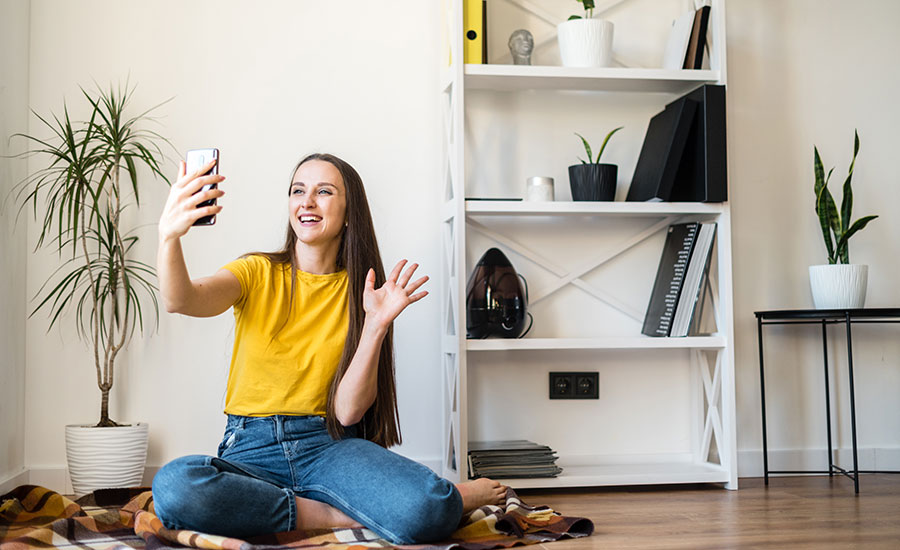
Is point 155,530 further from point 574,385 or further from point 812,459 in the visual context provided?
point 812,459

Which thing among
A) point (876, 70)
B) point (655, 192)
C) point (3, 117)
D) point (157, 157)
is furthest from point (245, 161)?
point (876, 70)

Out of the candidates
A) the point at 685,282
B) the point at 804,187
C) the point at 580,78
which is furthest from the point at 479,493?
the point at 804,187

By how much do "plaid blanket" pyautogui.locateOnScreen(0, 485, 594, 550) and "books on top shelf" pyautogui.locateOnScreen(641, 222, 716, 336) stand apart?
0.82 meters

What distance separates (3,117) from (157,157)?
0.44 metres

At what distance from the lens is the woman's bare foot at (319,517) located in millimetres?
1832

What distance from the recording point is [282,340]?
2.00 metres

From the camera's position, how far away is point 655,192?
261 cm

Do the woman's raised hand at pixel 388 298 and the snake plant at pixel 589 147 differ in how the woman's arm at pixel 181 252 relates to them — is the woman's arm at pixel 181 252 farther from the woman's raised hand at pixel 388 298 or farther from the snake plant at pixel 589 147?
the snake plant at pixel 589 147

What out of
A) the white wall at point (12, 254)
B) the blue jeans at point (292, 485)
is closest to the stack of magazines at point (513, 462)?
the blue jeans at point (292, 485)

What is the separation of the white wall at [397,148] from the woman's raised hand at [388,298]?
0.83 m

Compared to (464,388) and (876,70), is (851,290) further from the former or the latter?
(464,388)

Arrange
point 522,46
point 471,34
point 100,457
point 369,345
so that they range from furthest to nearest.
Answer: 1. point 522,46
2. point 471,34
3. point 100,457
4. point 369,345

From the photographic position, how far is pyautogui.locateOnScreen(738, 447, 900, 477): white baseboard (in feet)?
9.46

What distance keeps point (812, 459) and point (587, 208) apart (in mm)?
1214
